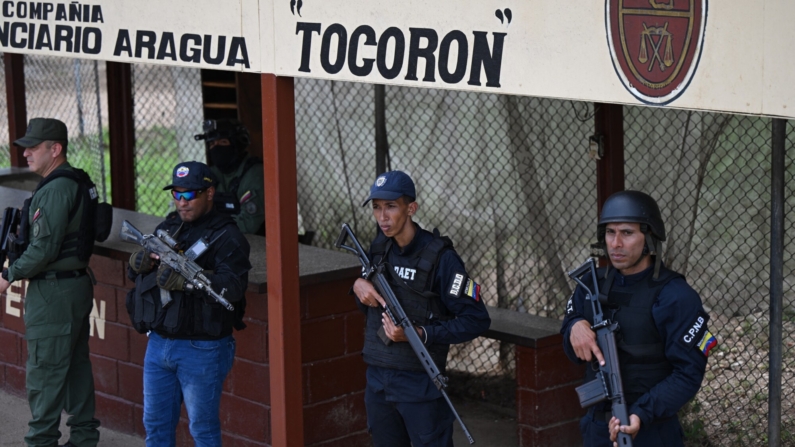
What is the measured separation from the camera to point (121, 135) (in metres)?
7.77

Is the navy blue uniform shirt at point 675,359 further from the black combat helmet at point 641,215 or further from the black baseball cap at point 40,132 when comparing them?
the black baseball cap at point 40,132

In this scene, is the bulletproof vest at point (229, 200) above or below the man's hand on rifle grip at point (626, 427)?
above

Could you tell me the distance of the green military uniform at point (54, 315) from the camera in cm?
517

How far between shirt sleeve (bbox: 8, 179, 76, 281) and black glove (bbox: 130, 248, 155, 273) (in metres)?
0.63

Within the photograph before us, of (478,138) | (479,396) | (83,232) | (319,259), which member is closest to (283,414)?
(319,259)

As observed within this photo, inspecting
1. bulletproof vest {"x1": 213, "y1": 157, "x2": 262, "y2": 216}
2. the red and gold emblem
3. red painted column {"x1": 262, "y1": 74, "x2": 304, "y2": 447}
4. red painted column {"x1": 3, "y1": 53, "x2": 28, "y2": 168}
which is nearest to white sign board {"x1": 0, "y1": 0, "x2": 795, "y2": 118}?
the red and gold emblem

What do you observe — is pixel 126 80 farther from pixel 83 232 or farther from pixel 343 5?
pixel 343 5

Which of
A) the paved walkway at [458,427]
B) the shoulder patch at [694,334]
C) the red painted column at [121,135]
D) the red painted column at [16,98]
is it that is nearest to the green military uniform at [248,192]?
the red painted column at [121,135]

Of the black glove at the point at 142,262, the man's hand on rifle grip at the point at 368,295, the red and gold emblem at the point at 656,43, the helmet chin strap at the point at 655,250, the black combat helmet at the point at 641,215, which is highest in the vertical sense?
the red and gold emblem at the point at 656,43

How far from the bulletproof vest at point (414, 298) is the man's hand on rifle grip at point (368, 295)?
0.07 metres

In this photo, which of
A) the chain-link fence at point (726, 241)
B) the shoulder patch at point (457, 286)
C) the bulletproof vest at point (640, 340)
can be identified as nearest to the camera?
the bulletproof vest at point (640, 340)

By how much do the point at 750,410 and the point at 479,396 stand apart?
5.90 feet

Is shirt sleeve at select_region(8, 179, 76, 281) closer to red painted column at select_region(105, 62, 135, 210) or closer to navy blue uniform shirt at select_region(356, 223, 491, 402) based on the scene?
navy blue uniform shirt at select_region(356, 223, 491, 402)

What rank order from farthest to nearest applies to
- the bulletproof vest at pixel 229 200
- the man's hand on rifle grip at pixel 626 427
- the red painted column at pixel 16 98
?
the red painted column at pixel 16 98 < the bulletproof vest at pixel 229 200 < the man's hand on rifle grip at pixel 626 427
